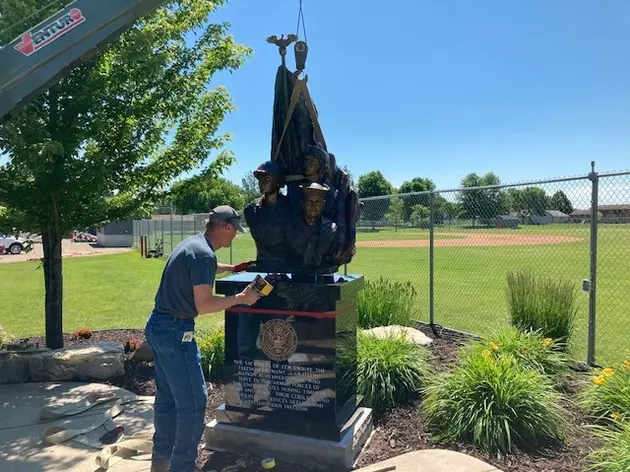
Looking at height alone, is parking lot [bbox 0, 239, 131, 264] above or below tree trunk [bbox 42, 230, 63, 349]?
below

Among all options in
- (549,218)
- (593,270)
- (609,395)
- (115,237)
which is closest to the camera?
(609,395)

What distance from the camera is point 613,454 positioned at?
3.50 meters

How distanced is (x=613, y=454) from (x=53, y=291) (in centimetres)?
676

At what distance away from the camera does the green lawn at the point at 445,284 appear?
8.62 metres

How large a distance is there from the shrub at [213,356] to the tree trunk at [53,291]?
89.0 inches

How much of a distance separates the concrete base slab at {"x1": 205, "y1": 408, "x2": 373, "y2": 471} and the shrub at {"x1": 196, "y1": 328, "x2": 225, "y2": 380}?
170 cm

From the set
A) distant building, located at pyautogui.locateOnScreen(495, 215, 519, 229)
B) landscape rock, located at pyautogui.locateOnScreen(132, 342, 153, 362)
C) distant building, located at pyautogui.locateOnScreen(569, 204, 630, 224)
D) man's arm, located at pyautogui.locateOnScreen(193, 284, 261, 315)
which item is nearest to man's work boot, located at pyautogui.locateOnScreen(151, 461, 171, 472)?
man's arm, located at pyautogui.locateOnScreen(193, 284, 261, 315)

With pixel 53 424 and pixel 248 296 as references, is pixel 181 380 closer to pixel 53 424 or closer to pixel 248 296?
pixel 248 296

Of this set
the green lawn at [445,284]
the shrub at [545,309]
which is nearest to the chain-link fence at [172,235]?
the green lawn at [445,284]

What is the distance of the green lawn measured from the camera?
8625mm

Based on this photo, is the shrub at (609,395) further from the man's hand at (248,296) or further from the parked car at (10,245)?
the parked car at (10,245)

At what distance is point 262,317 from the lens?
13.8 ft

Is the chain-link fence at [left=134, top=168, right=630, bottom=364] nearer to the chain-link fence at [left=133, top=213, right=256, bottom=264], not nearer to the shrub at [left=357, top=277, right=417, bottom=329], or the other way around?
the shrub at [left=357, top=277, right=417, bottom=329]

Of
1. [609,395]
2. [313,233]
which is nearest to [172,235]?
[313,233]
